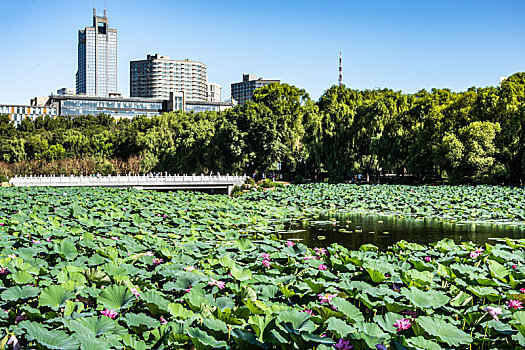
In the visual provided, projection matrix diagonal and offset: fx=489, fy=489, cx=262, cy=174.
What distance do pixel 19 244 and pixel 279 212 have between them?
10.8 metres

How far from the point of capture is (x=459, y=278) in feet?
18.2

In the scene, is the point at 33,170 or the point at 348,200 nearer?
the point at 348,200

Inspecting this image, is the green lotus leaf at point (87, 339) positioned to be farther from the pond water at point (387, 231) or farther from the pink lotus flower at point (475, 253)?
the pond water at point (387, 231)

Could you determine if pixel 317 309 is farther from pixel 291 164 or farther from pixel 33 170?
pixel 33 170

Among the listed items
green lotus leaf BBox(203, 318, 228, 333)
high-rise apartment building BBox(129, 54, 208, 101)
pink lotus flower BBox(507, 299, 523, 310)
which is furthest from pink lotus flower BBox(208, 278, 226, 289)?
high-rise apartment building BBox(129, 54, 208, 101)

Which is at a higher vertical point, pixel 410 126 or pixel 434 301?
pixel 410 126

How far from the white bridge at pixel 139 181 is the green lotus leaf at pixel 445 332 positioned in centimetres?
3074

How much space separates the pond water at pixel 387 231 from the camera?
41.8ft

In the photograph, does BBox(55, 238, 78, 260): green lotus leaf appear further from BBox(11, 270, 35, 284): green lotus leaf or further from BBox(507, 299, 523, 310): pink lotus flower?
BBox(507, 299, 523, 310): pink lotus flower

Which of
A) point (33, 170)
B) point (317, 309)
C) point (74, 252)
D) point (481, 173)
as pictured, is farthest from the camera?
point (33, 170)

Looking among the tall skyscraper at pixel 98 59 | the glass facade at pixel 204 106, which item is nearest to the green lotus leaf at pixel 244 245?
the glass facade at pixel 204 106

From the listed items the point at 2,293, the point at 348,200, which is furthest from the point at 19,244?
the point at 348,200

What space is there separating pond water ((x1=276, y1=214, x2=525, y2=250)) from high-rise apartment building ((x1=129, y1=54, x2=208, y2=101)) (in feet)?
402

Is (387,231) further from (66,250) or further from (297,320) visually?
(297,320)
